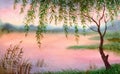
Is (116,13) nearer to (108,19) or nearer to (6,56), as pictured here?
(108,19)

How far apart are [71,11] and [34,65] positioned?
3.70 feet

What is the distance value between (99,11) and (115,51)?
0.81 m

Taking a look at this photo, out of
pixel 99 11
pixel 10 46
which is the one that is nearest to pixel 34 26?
pixel 10 46

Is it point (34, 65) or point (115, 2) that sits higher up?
point (115, 2)

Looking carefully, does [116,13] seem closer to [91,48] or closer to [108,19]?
[108,19]

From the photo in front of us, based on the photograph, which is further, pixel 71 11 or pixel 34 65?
pixel 34 65

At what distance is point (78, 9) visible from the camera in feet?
21.0

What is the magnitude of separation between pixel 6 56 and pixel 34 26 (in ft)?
2.18

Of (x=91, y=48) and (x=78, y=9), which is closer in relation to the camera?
(x=78, y=9)

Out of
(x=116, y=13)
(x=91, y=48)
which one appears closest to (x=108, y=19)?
(x=116, y=13)

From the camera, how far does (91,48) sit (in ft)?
22.7

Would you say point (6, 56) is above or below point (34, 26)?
below

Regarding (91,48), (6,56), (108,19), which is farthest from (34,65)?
(108,19)

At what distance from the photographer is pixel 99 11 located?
6508mm
